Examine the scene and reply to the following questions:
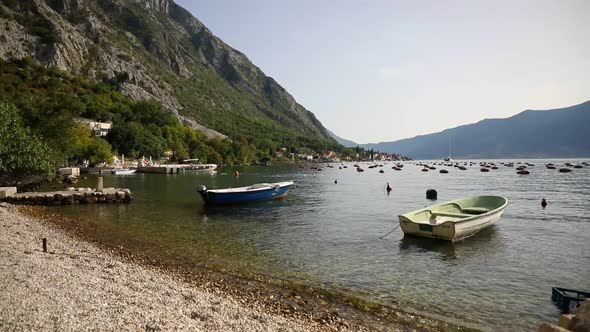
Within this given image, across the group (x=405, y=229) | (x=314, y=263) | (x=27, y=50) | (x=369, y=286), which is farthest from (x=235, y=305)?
(x=27, y=50)

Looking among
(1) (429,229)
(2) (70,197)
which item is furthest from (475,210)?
(2) (70,197)

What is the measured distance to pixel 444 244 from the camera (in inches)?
886

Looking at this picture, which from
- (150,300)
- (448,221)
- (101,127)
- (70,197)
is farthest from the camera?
(101,127)

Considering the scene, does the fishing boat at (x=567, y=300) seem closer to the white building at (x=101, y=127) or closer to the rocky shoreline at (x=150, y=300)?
the rocky shoreline at (x=150, y=300)

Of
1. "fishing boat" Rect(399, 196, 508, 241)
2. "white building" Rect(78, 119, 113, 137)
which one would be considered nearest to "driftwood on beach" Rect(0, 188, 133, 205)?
"fishing boat" Rect(399, 196, 508, 241)

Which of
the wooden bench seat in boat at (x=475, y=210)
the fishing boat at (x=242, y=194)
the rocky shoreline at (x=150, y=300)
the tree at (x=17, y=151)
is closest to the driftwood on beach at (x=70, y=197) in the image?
the tree at (x=17, y=151)

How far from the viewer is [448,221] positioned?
22.3m

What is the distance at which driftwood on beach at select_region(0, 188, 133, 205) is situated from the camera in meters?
35.3

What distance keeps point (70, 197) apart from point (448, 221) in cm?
3655

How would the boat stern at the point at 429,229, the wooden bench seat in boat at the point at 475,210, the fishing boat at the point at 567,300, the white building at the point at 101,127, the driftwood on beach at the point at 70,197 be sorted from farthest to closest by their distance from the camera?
the white building at the point at 101,127
the driftwood on beach at the point at 70,197
the wooden bench seat in boat at the point at 475,210
the boat stern at the point at 429,229
the fishing boat at the point at 567,300

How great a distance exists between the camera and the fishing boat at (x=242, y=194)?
126 ft

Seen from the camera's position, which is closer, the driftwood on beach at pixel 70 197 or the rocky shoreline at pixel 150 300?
the rocky shoreline at pixel 150 300

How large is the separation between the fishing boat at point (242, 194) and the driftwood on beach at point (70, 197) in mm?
9948

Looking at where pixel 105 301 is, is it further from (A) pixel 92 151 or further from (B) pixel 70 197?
(A) pixel 92 151
